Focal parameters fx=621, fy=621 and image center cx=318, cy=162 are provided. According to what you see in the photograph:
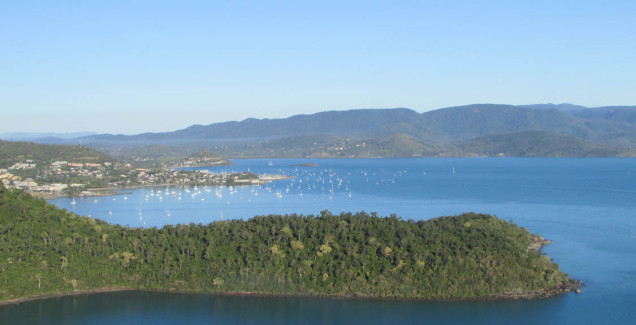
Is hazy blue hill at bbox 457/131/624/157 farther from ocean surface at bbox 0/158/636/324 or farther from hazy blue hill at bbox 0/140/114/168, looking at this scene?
hazy blue hill at bbox 0/140/114/168

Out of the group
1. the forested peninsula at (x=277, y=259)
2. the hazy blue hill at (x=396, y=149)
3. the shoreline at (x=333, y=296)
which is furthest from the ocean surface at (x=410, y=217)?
the hazy blue hill at (x=396, y=149)

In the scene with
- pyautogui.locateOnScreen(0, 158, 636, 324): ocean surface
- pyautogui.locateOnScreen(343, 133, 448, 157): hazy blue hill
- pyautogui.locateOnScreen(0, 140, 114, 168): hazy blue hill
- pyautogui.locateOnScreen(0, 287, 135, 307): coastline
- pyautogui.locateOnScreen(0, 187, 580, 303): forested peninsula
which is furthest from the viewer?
pyautogui.locateOnScreen(343, 133, 448, 157): hazy blue hill

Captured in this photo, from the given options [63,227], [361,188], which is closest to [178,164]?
[361,188]

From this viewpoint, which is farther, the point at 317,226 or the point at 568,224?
the point at 568,224

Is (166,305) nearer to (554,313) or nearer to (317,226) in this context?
(317,226)

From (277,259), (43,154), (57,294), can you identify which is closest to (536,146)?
(43,154)

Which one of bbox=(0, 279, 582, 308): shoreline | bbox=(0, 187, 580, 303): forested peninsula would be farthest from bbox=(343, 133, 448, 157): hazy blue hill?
bbox=(0, 279, 582, 308): shoreline
